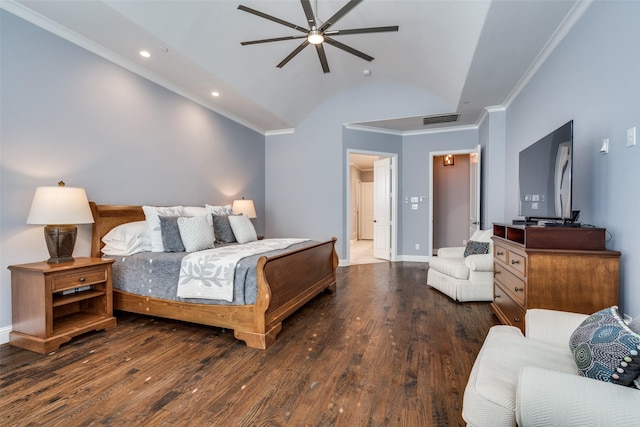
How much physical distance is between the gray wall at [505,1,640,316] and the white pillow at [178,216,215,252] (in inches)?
134

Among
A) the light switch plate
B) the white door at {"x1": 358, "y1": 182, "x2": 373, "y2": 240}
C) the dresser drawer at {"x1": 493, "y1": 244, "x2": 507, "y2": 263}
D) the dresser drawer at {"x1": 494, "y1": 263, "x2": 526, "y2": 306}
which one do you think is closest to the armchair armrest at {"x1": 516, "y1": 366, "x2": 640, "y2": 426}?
the dresser drawer at {"x1": 494, "y1": 263, "x2": 526, "y2": 306}

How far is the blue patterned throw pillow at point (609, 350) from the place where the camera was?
958mm

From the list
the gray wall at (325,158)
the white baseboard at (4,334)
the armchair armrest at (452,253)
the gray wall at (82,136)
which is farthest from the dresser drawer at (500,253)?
the white baseboard at (4,334)

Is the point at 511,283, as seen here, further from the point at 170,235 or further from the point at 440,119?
the point at 440,119

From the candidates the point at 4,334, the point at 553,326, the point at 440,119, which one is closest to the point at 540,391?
the point at 553,326

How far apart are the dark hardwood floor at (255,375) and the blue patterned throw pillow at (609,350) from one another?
737 millimetres

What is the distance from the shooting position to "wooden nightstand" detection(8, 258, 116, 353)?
2309mm

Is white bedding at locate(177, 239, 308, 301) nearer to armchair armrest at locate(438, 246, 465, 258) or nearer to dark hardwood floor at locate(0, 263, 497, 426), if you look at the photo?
dark hardwood floor at locate(0, 263, 497, 426)

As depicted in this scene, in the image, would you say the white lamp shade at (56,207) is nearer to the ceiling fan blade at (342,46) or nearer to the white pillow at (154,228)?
the white pillow at (154,228)

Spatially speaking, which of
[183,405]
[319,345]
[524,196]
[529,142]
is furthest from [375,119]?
[183,405]

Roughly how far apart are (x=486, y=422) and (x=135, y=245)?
324 centimetres

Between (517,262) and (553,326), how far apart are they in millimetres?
920

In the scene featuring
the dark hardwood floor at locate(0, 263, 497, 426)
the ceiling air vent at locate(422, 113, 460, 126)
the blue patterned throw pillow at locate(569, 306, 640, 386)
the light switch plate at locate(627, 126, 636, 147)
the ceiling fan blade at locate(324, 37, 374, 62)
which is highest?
the ceiling fan blade at locate(324, 37, 374, 62)

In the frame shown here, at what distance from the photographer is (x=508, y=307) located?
260 cm
